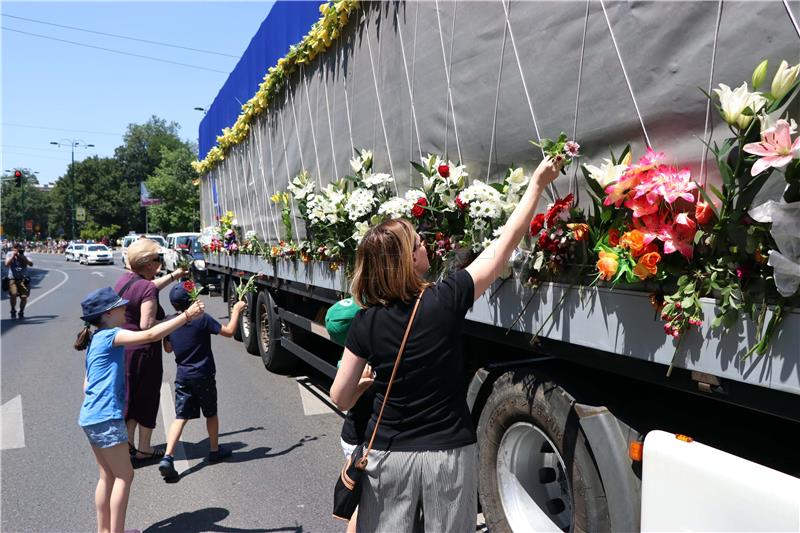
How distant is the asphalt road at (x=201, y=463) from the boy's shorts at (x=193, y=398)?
47 centimetres

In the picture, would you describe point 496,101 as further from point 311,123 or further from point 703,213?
point 311,123

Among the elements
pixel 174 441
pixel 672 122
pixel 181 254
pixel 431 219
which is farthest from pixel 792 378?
pixel 181 254

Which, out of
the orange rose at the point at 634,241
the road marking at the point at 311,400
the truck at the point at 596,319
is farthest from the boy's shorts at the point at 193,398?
the orange rose at the point at 634,241

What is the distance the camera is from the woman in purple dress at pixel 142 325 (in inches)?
180

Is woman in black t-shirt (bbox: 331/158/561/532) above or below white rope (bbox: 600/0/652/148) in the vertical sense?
below

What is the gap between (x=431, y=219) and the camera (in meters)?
3.32

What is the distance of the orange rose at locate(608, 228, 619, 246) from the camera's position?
220 centimetres

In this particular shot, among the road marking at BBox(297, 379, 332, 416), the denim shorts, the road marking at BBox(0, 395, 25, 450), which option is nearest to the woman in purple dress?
the denim shorts

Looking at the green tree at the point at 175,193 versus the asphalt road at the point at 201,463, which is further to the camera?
the green tree at the point at 175,193

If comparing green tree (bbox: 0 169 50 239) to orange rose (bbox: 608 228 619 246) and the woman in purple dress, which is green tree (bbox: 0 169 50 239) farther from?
orange rose (bbox: 608 228 619 246)

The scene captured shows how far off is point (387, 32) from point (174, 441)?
135 inches

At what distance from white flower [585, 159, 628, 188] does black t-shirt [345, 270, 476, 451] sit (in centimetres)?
60

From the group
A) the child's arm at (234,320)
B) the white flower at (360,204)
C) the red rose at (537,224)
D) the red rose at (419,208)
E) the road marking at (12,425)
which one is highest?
the white flower at (360,204)

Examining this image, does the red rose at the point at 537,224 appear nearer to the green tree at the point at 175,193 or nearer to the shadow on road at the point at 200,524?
the shadow on road at the point at 200,524
